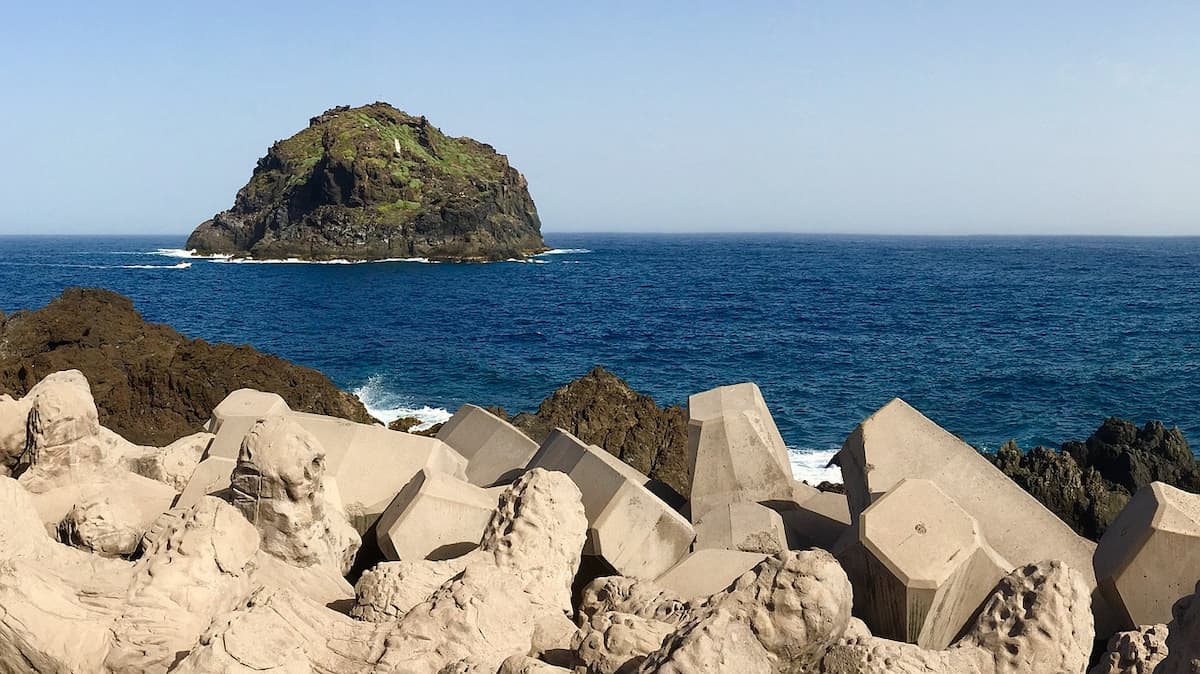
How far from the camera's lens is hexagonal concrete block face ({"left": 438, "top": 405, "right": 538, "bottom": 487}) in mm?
6262

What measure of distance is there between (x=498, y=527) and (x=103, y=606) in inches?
62.0

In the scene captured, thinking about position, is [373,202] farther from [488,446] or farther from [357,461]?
[357,461]

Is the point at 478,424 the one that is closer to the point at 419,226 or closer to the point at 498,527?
the point at 498,527

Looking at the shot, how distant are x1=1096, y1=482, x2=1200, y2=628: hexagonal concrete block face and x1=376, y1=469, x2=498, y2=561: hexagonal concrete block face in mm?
3012

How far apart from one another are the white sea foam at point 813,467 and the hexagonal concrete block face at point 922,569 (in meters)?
8.73

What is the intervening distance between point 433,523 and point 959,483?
3004 mm

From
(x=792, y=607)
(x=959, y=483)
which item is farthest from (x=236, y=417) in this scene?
(x=959, y=483)

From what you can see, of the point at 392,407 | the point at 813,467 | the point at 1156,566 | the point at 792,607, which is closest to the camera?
the point at 792,607

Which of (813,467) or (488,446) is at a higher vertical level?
(488,446)

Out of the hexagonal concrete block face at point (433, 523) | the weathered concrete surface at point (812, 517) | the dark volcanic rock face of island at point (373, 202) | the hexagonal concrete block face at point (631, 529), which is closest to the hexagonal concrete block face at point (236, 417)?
the hexagonal concrete block face at point (433, 523)

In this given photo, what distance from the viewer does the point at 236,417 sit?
602 centimetres

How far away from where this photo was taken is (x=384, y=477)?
5434 mm

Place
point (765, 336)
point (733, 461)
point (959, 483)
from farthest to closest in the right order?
point (765, 336) → point (733, 461) → point (959, 483)

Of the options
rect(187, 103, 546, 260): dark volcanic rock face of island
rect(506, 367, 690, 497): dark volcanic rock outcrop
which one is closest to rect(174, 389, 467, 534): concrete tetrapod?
rect(506, 367, 690, 497): dark volcanic rock outcrop
